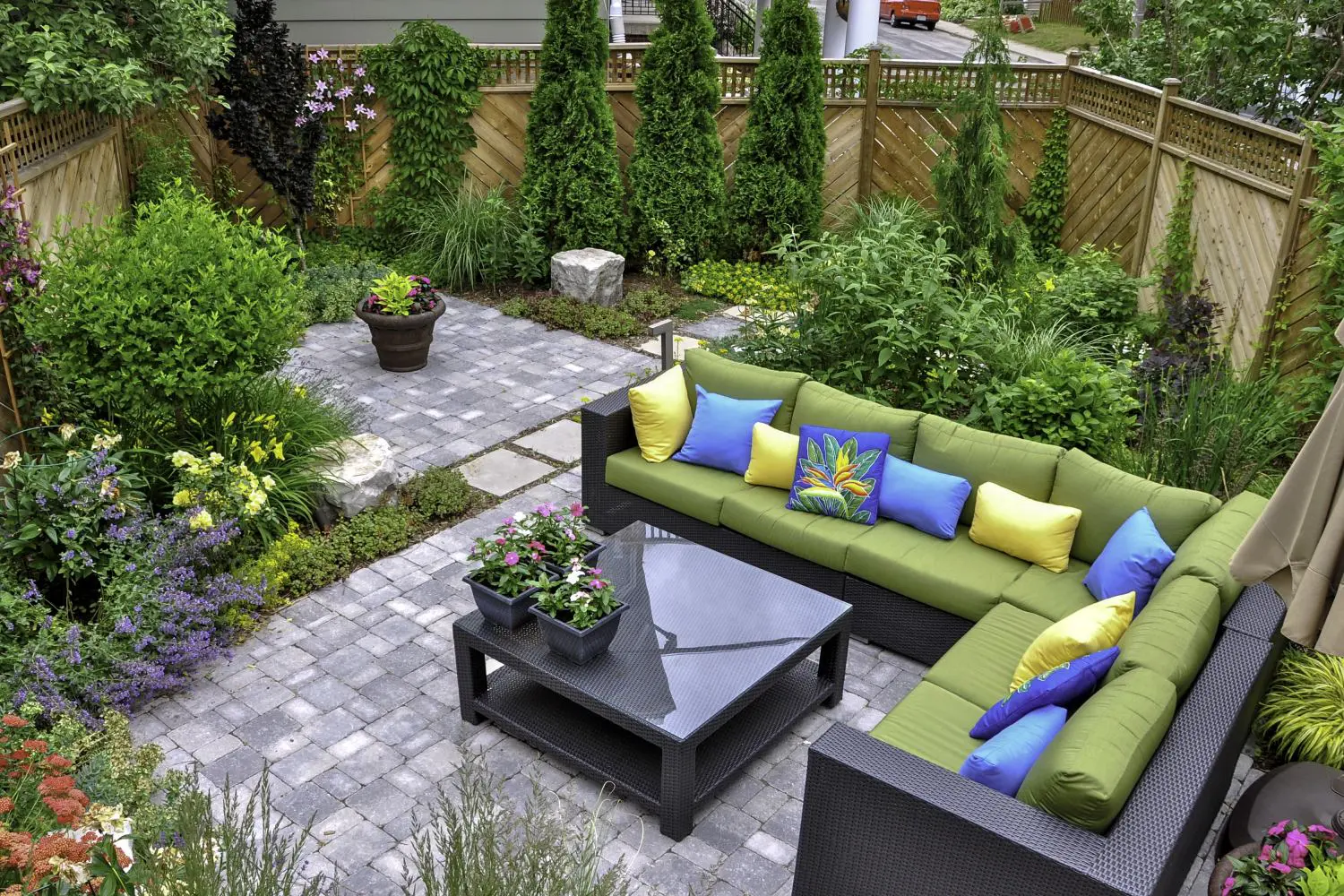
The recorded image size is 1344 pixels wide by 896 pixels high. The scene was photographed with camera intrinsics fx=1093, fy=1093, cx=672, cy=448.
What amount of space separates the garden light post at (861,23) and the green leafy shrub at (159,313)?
10.6m

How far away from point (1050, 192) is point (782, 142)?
271 cm

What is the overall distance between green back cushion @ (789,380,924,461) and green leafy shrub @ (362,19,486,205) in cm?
578

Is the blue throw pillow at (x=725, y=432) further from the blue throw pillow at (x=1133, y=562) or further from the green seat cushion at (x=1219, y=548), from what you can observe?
the green seat cushion at (x=1219, y=548)

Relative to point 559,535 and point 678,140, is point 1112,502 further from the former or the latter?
point 678,140

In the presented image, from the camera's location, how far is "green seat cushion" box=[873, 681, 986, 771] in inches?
154

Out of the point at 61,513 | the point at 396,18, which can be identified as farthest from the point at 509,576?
the point at 396,18

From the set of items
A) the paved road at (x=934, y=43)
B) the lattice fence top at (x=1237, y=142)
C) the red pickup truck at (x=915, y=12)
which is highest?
the red pickup truck at (x=915, y=12)

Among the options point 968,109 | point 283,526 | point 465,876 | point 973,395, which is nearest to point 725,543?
point 973,395

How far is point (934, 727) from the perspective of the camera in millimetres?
4043

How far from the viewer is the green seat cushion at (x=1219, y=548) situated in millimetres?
4188

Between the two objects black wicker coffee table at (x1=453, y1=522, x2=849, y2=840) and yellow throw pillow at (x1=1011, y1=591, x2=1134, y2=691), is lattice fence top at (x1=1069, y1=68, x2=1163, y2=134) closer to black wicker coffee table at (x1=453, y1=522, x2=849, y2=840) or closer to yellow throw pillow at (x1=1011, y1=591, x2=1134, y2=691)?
yellow throw pillow at (x1=1011, y1=591, x2=1134, y2=691)

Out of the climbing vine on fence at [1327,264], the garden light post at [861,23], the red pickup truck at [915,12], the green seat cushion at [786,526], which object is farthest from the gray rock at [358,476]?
the red pickup truck at [915,12]

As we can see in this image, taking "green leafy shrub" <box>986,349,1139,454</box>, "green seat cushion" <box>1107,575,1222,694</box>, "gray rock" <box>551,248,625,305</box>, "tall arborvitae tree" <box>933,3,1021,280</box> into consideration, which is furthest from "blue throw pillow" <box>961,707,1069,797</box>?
"gray rock" <box>551,248,625,305</box>

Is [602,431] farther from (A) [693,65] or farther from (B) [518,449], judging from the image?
(A) [693,65]
